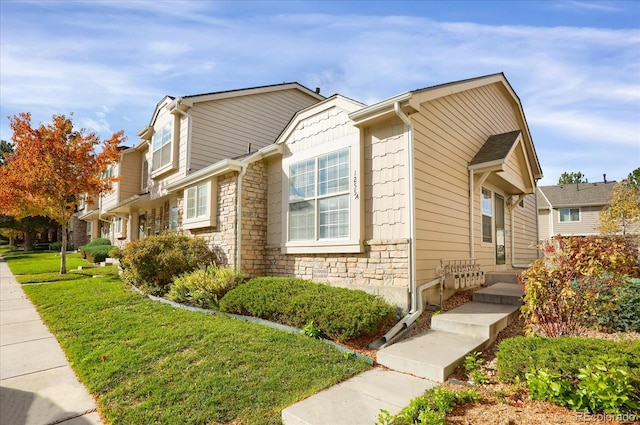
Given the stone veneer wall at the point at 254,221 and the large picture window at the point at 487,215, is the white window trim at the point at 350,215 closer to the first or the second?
the stone veneer wall at the point at 254,221

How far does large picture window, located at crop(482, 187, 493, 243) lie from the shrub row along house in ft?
0.19

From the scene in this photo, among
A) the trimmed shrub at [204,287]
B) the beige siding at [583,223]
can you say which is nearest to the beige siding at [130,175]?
the trimmed shrub at [204,287]

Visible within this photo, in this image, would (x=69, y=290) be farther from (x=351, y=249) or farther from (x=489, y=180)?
(x=489, y=180)

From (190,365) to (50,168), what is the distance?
1161 cm

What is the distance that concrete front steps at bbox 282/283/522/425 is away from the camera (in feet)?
11.3

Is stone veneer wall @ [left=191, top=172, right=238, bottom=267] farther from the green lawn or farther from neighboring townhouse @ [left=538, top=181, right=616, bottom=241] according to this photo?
neighboring townhouse @ [left=538, top=181, right=616, bottom=241]

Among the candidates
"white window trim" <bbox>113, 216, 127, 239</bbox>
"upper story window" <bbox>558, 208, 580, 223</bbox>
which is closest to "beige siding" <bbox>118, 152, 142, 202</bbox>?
"white window trim" <bbox>113, 216, 127, 239</bbox>

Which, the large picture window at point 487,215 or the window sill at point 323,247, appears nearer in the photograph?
the window sill at point 323,247

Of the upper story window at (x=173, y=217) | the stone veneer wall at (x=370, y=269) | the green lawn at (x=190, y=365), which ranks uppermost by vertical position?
the upper story window at (x=173, y=217)

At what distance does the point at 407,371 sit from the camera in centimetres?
445

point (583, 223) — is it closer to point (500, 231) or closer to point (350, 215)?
point (500, 231)

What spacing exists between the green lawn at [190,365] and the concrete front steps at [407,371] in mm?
255

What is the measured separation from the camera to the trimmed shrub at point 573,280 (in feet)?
13.6

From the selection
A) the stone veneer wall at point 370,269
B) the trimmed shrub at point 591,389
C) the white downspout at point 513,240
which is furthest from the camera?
the white downspout at point 513,240
